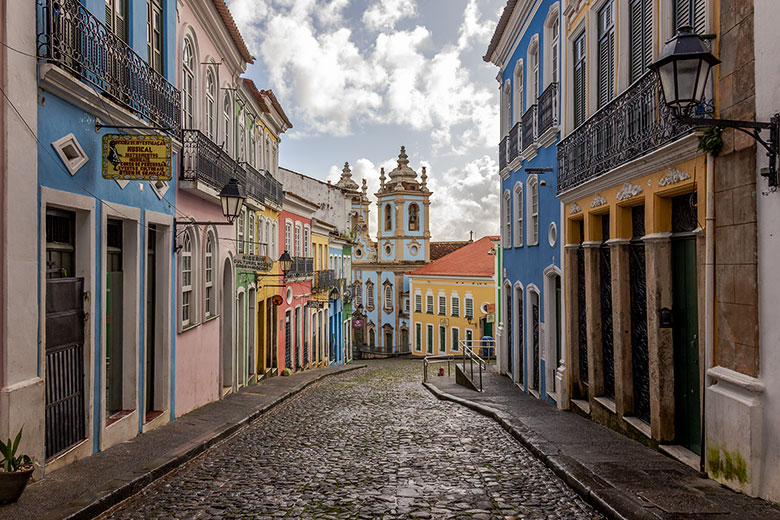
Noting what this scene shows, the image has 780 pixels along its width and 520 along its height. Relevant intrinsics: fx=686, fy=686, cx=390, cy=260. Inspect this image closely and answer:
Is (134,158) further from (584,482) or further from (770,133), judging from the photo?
(770,133)

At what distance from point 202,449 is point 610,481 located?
203 inches

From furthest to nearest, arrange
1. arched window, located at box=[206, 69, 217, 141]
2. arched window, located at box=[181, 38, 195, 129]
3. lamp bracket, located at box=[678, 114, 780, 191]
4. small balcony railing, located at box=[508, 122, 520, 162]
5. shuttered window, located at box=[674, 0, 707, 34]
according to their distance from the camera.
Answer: small balcony railing, located at box=[508, 122, 520, 162] → arched window, located at box=[206, 69, 217, 141] → arched window, located at box=[181, 38, 195, 129] → shuttered window, located at box=[674, 0, 707, 34] → lamp bracket, located at box=[678, 114, 780, 191]

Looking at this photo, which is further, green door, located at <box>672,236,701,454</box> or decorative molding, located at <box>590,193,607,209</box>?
decorative molding, located at <box>590,193,607,209</box>

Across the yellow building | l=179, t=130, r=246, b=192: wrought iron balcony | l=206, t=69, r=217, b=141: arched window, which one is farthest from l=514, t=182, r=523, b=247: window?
the yellow building

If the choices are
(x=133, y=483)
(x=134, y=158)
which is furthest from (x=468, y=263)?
(x=133, y=483)

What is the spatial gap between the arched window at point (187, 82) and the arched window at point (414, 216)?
50.4m

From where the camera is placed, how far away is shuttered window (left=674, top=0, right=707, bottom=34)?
23.4 feet

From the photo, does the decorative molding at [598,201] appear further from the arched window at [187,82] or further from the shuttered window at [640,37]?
the arched window at [187,82]

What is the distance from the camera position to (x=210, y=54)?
44.7 ft

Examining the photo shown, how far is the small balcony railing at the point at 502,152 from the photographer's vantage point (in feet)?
63.0

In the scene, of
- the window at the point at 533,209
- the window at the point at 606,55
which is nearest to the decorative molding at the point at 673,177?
the window at the point at 606,55

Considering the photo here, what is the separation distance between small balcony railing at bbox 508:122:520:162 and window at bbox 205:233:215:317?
25.7 feet

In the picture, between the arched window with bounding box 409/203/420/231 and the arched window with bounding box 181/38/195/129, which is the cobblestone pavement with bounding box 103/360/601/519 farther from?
the arched window with bounding box 409/203/420/231

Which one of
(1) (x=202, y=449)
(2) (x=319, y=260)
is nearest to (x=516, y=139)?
(1) (x=202, y=449)
